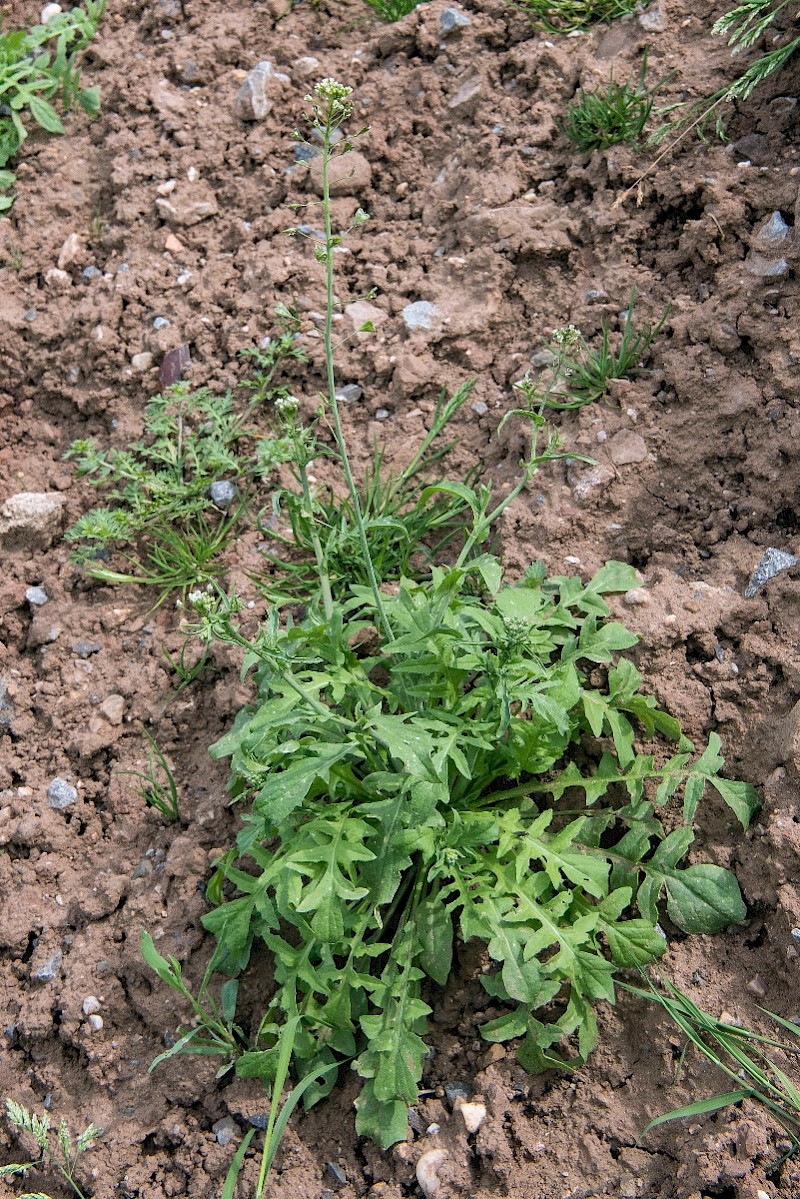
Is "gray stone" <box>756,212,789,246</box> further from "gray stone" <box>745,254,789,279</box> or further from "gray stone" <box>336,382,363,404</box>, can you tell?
"gray stone" <box>336,382,363,404</box>

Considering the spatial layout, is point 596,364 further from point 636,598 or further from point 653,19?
point 653,19

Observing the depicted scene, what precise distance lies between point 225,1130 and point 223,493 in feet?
6.70

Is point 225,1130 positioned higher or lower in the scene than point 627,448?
lower

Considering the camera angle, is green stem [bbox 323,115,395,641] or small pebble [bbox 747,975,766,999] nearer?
green stem [bbox 323,115,395,641]

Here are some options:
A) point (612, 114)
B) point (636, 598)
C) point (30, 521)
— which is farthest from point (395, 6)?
point (636, 598)

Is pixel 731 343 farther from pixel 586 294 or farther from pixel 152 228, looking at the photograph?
pixel 152 228

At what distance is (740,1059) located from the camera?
225 centimetres

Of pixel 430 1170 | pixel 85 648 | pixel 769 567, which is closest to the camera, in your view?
pixel 430 1170

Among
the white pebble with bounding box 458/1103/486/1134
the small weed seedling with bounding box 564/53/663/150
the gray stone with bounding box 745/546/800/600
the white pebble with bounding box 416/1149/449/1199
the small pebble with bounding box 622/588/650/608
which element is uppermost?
the small weed seedling with bounding box 564/53/663/150

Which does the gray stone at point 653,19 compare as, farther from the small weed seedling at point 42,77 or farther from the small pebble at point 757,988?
the small pebble at point 757,988

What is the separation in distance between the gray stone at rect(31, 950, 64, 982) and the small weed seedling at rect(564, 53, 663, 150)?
3212mm

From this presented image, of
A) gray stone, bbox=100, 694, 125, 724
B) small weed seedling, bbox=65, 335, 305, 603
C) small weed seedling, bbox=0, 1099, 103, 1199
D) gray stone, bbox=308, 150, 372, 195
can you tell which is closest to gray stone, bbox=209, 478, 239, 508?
small weed seedling, bbox=65, 335, 305, 603

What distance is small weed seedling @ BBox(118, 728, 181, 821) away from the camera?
306 cm

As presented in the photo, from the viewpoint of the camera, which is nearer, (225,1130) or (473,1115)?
(473,1115)
